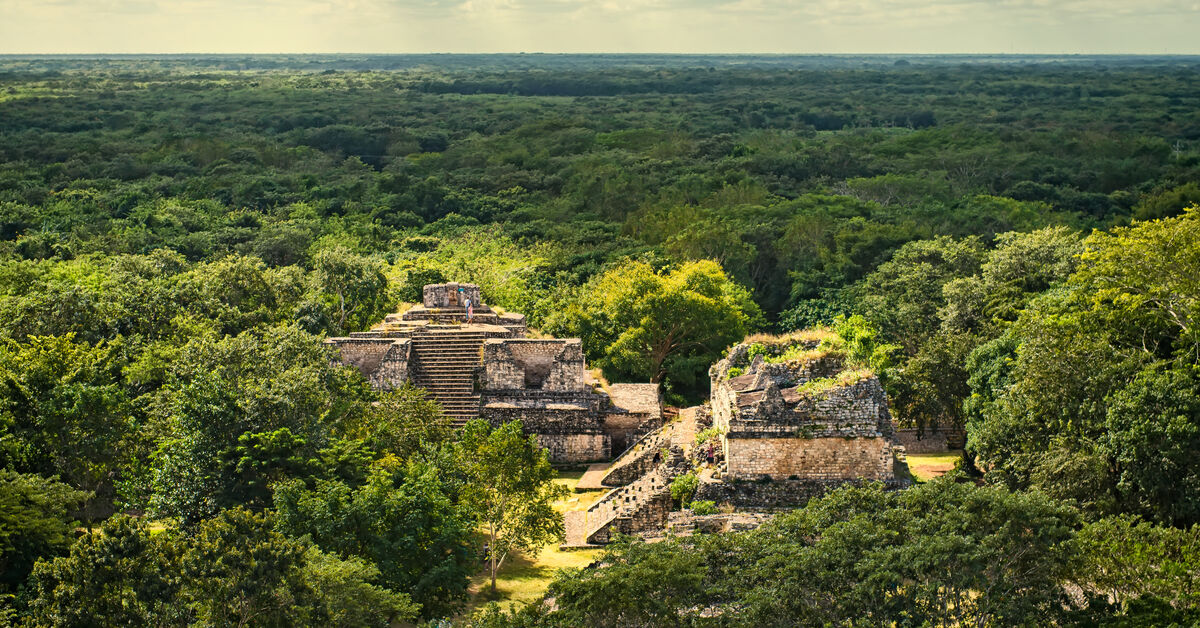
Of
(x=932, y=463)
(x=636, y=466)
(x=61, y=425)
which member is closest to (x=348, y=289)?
(x=636, y=466)

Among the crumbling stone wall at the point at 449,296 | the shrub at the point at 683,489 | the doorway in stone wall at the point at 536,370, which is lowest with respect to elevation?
the shrub at the point at 683,489

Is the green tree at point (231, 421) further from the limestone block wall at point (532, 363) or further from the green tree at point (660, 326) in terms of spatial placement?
the green tree at point (660, 326)

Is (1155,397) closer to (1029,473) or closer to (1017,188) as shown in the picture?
(1029,473)

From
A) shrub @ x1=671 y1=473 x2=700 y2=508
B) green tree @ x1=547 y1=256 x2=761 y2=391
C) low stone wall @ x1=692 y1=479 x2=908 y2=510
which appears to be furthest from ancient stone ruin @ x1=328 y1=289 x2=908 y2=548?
green tree @ x1=547 y1=256 x2=761 y2=391

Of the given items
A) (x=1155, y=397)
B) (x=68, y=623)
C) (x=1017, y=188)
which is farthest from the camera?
(x=1017, y=188)

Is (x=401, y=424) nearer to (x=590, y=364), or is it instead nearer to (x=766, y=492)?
(x=766, y=492)

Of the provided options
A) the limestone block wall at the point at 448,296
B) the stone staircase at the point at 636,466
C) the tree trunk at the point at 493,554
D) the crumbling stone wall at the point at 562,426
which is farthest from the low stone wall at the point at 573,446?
the limestone block wall at the point at 448,296

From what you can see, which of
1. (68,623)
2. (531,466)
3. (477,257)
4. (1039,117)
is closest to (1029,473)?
(531,466)
